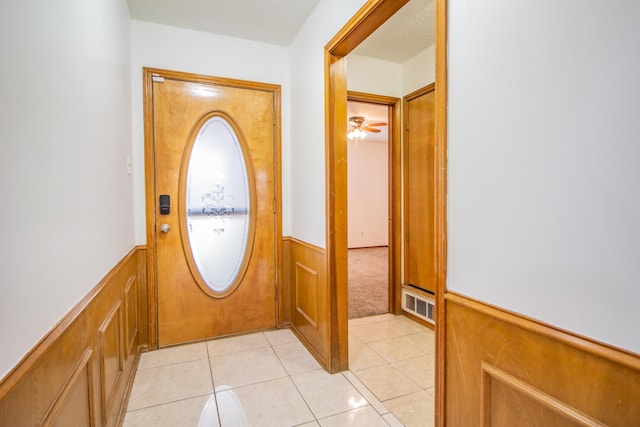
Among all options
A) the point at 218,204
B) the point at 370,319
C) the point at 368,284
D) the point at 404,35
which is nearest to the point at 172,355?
the point at 218,204

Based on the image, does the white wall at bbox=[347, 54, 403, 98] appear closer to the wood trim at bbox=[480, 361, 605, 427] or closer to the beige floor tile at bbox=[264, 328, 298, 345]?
the beige floor tile at bbox=[264, 328, 298, 345]

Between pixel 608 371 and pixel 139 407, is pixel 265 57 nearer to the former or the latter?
pixel 139 407

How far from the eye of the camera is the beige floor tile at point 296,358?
7.46 ft

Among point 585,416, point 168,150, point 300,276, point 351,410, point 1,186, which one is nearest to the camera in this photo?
point 1,186

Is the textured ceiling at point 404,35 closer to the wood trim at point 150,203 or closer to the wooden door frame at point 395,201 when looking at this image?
the wooden door frame at point 395,201

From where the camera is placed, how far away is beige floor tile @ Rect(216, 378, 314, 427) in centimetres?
173

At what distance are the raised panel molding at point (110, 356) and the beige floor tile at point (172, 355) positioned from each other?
588mm

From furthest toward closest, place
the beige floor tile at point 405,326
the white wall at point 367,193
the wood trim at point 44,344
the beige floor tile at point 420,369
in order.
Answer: the white wall at point 367,193, the beige floor tile at point 405,326, the beige floor tile at point 420,369, the wood trim at point 44,344

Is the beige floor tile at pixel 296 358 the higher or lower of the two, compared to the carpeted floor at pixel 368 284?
lower

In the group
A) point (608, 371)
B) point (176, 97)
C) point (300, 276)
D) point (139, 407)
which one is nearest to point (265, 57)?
point (176, 97)

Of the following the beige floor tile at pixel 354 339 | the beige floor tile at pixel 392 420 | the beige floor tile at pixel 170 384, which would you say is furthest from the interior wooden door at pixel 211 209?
the beige floor tile at pixel 392 420

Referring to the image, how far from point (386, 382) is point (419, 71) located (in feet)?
9.06

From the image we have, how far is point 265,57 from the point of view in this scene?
291 cm

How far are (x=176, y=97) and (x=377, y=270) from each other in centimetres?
414
